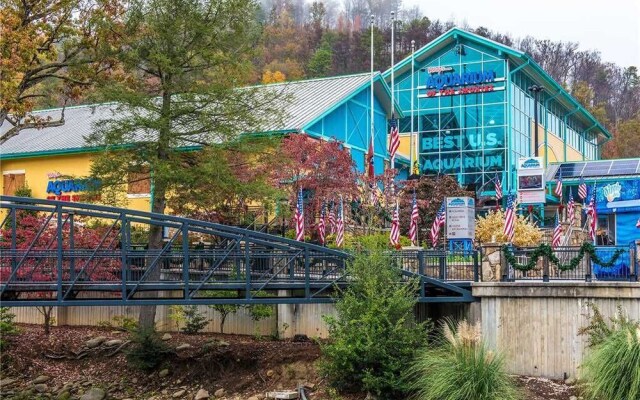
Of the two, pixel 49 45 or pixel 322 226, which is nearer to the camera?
pixel 49 45

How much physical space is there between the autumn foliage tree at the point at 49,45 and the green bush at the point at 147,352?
6.16 meters

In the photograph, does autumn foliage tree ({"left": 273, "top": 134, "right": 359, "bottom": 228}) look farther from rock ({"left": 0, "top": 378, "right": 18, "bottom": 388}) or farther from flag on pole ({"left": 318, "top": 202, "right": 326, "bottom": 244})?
rock ({"left": 0, "top": 378, "right": 18, "bottom": 388})

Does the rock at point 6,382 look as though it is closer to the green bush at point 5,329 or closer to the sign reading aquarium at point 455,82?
the green bush at point 5,329

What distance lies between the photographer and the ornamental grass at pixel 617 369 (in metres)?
15.6

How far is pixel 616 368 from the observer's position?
52.0 feet

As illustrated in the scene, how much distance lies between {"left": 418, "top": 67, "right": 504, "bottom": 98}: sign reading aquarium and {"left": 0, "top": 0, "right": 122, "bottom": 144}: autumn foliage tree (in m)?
31.4

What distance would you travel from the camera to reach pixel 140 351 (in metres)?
22.0

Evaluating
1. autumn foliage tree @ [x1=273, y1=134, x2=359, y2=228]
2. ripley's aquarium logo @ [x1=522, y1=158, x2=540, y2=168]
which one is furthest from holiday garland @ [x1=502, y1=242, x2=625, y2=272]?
ripley's aquarium logo @ [x1=522, y1=158, x2=540, y2=168]

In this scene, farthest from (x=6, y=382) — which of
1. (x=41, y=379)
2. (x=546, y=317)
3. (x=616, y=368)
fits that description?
(x=616, y=368)

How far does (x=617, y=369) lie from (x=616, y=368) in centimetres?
3

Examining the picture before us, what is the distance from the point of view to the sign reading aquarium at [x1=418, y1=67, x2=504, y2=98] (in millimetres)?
50406

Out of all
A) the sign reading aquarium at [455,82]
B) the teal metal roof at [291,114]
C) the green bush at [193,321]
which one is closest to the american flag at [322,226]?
the green bush at [193,321]

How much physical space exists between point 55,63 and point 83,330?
8764mm

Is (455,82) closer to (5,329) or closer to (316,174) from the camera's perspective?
(316,174)
